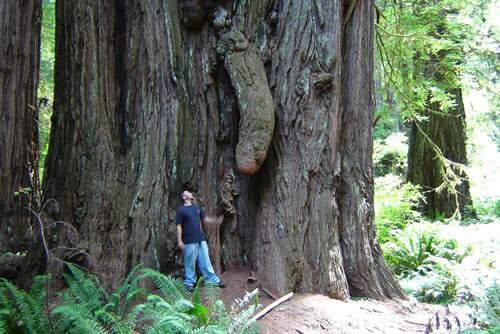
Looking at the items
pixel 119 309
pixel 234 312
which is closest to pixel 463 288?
pixel 234 312

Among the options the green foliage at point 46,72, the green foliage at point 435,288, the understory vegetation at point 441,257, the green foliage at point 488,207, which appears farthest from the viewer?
the green foliage at point 488,207

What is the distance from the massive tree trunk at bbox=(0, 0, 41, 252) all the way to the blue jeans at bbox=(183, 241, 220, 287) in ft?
6.15

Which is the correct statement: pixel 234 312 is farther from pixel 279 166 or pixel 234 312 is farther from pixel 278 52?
pixel 278 52

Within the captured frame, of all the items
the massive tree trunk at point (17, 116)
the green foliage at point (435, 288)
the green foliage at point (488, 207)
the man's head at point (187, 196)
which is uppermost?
the massive tree trunk at point (17, 116)

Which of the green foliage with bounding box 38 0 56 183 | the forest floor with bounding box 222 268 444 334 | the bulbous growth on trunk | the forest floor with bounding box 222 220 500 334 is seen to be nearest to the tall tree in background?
the bulbous growth on trunk

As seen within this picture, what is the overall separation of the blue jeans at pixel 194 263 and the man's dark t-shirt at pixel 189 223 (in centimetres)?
8

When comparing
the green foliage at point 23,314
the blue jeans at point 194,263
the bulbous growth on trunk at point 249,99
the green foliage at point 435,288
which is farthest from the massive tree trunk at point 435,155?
the green foliage at point 23,314

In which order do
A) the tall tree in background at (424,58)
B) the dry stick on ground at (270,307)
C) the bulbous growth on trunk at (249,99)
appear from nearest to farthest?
the dry stick on ground at (270,307) → the bulbous growth on trunk at (249,99) → the tall tree in background at (424,58)

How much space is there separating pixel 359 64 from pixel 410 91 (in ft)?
11.9

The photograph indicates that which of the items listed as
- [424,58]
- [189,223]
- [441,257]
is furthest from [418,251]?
[189,223]

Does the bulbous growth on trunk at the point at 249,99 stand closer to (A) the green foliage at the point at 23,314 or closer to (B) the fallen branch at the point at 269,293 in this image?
(B) the fallen branch at the point at 269,293

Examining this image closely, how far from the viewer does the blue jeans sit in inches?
221

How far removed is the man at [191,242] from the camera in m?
5.58

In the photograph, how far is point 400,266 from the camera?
9203 mm
